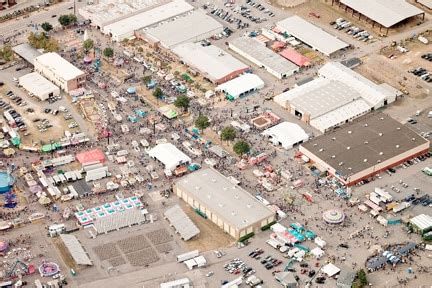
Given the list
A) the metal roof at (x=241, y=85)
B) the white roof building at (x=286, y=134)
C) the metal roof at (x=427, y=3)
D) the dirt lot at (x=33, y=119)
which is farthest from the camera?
the metal roof at (x=427, y=3)

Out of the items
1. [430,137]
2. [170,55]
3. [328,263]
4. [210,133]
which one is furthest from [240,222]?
[170,55]

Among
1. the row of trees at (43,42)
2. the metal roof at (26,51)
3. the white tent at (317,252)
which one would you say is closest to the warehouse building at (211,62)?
the row of trees at (43,42)

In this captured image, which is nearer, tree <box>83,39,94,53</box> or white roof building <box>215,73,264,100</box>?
white roof building <box>215,73,264,100</box>

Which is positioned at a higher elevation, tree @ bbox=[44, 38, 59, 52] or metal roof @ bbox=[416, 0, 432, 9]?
metal roof @ bbox=[416, 0, 432, 9]

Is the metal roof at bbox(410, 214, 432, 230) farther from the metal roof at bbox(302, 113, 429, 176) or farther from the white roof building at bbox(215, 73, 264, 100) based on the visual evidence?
the white roof building at bbox(215, 73, 264, 100)

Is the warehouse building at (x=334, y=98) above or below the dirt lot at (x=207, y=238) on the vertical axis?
above

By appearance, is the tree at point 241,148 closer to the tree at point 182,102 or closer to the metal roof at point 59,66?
the tree at point 182,102

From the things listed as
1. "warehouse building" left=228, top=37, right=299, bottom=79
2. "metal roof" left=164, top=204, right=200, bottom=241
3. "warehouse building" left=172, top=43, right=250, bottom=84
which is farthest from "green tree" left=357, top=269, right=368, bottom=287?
"warehouse building" left=172, top=43, right=250, bottom=84

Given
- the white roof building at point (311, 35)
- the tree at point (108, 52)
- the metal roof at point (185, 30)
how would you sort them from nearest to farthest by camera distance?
the tree at point (108, 52), the white roof building at point (311, 35), the metal roof at point (185, 30)
